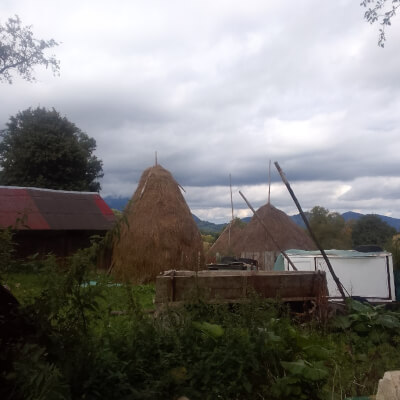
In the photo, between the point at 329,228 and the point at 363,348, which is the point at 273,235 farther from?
the point at 363,348

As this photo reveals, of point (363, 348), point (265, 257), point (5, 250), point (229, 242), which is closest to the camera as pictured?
point (5, 250)

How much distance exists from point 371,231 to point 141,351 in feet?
95.1

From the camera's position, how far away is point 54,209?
713 inches

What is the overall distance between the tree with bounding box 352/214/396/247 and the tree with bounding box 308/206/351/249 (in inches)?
128

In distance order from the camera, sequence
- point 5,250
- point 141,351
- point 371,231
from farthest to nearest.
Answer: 1. point 371,231
2. point 141,351
3. point 5,250

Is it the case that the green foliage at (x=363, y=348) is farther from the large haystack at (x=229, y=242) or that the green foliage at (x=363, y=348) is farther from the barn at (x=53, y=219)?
the barn at (x=53, y=219)

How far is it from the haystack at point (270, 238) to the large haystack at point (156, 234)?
396 cm

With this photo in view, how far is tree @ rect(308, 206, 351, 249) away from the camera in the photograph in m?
23.2

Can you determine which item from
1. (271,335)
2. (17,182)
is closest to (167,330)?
(271,335)

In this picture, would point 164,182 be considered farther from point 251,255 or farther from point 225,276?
point 225,276

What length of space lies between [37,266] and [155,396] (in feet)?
3.80

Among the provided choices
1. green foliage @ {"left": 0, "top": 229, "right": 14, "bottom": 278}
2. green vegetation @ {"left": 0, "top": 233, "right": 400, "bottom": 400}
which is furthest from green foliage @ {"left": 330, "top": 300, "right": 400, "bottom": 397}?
green foliage @ {"left": 0, "top": 229, "right": 14, "bottom": 278}

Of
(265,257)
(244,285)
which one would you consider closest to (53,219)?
(265,257)

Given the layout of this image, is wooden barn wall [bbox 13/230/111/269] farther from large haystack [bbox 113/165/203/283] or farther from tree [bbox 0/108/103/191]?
tree [bbox 0/108/103/191]
